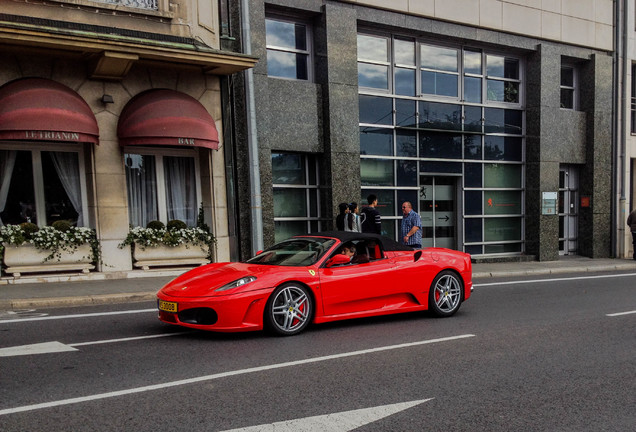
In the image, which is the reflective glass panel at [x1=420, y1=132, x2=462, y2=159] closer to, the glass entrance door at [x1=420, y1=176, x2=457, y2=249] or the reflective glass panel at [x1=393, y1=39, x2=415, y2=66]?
the glass entrance door at [x1=420, y1=176, x2=457, y2=249]

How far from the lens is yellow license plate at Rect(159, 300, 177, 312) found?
6434mm

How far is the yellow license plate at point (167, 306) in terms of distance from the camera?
21.1 ft

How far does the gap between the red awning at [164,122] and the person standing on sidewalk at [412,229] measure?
4658 millimetres

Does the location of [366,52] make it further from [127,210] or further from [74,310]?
[74,310]

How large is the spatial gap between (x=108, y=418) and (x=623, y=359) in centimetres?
510

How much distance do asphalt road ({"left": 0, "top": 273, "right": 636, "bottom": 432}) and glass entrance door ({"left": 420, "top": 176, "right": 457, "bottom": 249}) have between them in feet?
30.0

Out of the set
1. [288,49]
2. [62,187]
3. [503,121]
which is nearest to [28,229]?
[62,187]

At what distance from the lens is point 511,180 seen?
19016 millimetres

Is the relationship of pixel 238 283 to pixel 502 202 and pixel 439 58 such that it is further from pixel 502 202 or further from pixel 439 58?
pixel 502 202

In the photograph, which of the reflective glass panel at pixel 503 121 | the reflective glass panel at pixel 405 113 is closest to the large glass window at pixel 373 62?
the reflective glass panel at pixel 405 113

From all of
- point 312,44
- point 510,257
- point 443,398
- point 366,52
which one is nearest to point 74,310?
point 443,398

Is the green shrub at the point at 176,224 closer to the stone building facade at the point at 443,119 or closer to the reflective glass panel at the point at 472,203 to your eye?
the stone building facade at the point at 443,119

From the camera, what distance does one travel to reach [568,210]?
20.5m

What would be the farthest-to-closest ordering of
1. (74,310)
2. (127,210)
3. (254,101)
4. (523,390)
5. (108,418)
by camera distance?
(254,101) → (127,210) → (74,310) → (523,390) → (108,418)
